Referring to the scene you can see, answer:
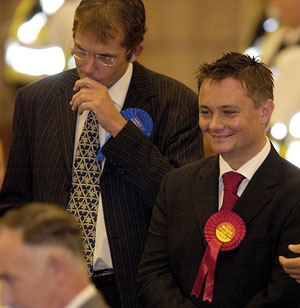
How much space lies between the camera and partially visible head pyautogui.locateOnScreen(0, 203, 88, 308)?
285 centimetres

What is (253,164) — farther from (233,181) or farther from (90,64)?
(90,64)

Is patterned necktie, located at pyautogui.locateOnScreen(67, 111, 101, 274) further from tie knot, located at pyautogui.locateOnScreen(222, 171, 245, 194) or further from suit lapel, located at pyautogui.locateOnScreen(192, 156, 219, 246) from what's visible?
tie knot, located at pyautogui.locateOnScreen(222, 171, 245, 194)

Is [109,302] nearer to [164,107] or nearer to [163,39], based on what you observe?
[164,107]

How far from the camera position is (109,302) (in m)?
4.38

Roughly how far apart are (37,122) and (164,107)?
569mm

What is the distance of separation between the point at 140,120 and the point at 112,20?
0.45 metres

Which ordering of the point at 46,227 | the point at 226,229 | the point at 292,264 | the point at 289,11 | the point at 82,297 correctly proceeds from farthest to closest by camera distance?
the point at 289,11
the point at 226,229
the point at 292,264
the point at 46,227
the point at 82,297

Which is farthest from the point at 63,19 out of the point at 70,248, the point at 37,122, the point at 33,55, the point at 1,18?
the point at 70,248

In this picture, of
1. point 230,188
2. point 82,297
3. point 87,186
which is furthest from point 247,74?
point 82,297

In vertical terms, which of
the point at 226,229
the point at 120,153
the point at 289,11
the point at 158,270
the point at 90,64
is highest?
the point at 289,11

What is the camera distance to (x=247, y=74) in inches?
163

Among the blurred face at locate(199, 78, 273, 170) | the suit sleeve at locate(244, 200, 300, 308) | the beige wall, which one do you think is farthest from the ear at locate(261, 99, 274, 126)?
the beige wall

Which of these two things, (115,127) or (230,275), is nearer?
(230,275)

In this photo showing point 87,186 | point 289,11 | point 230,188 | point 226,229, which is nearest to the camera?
point 226,229
